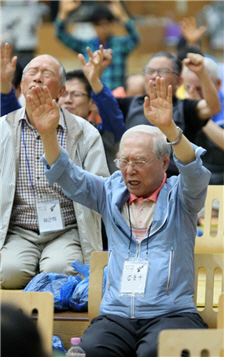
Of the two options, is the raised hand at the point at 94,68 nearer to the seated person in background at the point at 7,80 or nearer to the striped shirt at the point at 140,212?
the seated person in background at the point at 7,80

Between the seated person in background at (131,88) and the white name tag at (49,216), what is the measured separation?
1.84 metres

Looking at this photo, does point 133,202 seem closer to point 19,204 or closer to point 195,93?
point 19,204

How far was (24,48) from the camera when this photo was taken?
22.2 feet

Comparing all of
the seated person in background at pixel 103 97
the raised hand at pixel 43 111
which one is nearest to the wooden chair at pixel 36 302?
the raised hand at pixel 43 111

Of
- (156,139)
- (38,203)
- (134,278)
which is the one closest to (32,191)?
(38,203)

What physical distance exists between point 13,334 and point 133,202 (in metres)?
1.09

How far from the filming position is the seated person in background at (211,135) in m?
3.48

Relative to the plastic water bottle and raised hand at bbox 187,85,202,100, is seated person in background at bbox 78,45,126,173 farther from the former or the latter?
the plastic water bottle

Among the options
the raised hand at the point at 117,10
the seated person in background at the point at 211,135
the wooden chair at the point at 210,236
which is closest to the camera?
the wooden chair at the point at 210,236

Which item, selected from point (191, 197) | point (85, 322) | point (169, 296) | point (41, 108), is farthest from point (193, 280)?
point (41, 108)

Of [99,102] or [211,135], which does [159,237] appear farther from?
[211,135]

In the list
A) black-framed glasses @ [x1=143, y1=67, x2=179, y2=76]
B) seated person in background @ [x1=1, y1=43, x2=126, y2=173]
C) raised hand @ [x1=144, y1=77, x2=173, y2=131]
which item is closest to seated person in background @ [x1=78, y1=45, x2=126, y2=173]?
seated person in background @ [x1=1, y1=43, x2=126, y2=173]

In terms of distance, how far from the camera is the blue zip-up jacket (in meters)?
2.06

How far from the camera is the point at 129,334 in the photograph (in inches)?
78.9
